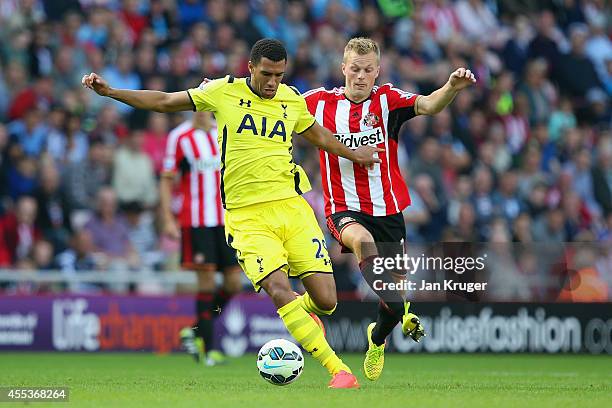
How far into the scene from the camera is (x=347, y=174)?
10.6m

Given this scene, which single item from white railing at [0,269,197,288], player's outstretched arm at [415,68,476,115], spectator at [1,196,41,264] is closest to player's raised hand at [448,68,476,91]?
player's outstretched arm at [415,68,476,115]

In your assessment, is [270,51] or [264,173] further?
[264,173]

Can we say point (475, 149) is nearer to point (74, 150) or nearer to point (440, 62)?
point (440, 62)

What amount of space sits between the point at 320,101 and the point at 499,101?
9.53 m

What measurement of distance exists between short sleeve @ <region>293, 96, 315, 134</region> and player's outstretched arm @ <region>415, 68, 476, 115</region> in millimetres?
977

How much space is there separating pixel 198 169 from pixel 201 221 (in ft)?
1.72

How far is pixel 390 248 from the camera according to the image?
34.7 feet

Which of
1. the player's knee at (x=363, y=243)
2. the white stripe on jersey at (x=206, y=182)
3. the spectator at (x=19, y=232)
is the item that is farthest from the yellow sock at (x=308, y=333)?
the spectator at (x=19, y=232)

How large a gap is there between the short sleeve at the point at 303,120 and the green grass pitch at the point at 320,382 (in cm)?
193

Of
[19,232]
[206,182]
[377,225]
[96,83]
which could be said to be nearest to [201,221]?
[206,182]

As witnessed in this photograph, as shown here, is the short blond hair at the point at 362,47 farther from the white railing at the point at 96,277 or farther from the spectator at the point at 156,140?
the spectator at the point at 156,140

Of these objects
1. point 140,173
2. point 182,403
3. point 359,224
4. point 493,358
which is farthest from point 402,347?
point 182,403

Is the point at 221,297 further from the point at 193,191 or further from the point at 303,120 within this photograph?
the point at 303,120

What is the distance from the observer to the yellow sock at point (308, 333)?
29.9ft
